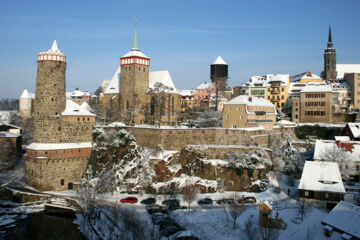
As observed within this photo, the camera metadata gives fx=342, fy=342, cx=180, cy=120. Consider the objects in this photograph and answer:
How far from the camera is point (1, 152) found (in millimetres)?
44719

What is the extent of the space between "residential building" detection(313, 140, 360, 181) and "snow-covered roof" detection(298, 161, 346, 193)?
522cm

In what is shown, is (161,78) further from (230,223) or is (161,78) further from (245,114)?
(230,223)

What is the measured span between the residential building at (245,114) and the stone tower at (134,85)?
46.5ft

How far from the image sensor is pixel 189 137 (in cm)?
4328

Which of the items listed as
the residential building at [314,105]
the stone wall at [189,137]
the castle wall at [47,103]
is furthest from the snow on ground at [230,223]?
the residential building at [314,105]

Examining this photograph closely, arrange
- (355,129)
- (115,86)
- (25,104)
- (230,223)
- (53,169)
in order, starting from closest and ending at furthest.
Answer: (230,223), (53,169), (355,129), (115,86), (25,104)

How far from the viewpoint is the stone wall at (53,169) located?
3891 centimetres

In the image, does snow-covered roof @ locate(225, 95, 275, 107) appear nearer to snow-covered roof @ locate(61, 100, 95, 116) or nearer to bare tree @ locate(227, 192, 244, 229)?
bare tree @ locate(227, 192, 244, 229)

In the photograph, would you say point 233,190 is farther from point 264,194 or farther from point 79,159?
point 79,159

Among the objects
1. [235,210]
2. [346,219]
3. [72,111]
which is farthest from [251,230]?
[72,111]

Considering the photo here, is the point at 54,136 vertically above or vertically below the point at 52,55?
below

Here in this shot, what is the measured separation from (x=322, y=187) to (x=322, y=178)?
1.44 m

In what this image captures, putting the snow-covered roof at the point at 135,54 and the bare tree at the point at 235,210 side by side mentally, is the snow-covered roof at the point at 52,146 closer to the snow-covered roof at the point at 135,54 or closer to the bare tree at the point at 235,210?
the snow-covered roof at the point at 135,54

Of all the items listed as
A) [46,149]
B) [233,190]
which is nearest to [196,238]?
[233,190]
